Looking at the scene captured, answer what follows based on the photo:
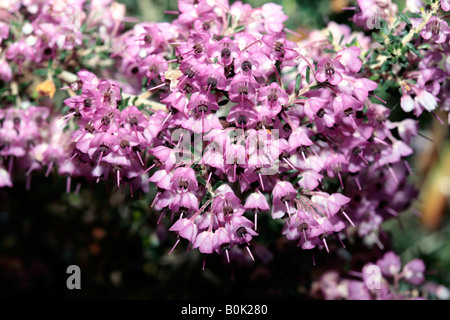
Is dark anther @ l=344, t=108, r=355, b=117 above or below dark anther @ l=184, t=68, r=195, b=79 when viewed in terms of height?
below

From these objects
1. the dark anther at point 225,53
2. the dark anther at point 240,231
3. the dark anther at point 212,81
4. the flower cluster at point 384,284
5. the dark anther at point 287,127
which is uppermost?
the dark anther at point 225,53

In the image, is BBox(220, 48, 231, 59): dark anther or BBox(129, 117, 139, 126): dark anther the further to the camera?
BBox(129, 117, 139, 126): dark anther

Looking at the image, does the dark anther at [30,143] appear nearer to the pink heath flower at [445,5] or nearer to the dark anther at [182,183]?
the dark anther at [182,183]

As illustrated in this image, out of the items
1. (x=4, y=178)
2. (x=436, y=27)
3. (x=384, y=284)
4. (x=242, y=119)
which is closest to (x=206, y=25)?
(x=242, y=119)

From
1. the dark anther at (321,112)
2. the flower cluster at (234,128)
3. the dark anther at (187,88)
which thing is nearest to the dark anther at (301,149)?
the flower cluster at (234,128)

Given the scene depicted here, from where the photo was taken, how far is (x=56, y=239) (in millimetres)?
3773

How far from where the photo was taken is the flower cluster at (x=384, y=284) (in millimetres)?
2484

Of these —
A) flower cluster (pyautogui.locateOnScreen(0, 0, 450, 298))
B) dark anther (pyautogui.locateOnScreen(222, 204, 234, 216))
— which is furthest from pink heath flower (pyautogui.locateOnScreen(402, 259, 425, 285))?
dark anther (pyautogui.locateOnScreen(222, 204, 234, 216))

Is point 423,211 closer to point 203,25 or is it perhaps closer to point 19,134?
point 203,25

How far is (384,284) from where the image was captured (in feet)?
8.33

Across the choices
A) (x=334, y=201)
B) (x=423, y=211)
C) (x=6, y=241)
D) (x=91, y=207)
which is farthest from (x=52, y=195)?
(x=423, y=211)

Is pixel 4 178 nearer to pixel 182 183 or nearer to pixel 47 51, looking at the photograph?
pixel 47 51

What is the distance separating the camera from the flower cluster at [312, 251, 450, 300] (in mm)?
2484

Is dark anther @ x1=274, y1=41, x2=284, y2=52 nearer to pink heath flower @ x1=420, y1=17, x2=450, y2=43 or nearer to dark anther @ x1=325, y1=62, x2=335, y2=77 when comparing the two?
dark anther @ x1=325, y1=62, x2=335, y2=77
